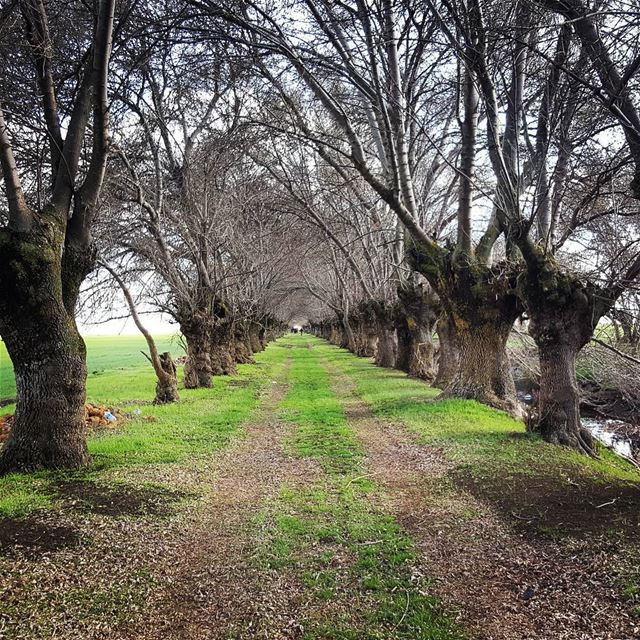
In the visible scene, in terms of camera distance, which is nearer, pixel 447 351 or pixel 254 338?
pixel 447 351

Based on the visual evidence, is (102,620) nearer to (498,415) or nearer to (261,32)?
(261,32)

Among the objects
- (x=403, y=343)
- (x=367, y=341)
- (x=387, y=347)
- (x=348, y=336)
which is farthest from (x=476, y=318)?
(x=348, y=336)

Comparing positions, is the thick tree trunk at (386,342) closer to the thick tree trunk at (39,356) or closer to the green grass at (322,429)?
the green grass at (322,429)

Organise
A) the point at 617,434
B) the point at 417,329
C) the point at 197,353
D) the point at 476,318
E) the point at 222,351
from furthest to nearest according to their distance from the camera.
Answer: the point at 222,351
the point at 417,329
the point at 197,353
the point at 617,434
the point at 476,318

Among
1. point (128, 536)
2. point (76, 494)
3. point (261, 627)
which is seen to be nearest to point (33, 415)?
point (76, 494)

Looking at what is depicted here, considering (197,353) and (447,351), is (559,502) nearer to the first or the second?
(447,351)

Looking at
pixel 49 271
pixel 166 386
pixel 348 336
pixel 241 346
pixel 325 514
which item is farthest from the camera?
pixel 348 336

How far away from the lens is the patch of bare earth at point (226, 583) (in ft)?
12.0

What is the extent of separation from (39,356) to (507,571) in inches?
253

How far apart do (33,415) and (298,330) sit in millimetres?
151862

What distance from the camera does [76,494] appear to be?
601 cm

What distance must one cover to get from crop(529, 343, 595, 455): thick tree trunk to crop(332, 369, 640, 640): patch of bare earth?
10.2 ft

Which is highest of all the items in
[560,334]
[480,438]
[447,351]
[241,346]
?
[560,334]

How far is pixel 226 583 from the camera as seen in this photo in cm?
430
